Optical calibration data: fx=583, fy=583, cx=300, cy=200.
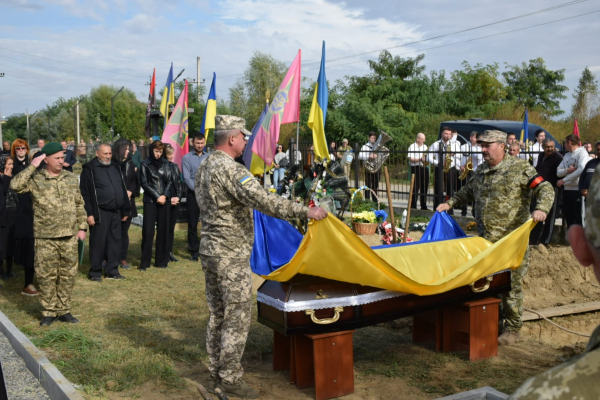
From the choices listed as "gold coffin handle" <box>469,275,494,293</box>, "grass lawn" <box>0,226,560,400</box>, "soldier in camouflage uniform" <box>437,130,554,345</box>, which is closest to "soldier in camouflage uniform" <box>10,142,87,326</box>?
"grass lawn" <box>0,226,560,400</box>

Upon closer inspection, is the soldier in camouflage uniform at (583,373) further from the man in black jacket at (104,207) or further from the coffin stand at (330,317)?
the man in black jacket at (104,207)

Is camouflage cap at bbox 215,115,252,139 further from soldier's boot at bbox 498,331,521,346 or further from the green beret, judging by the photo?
soldier's boot at bbox 498,331,521,346

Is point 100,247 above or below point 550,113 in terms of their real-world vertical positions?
below

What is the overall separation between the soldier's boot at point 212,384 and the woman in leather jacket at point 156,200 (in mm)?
5052

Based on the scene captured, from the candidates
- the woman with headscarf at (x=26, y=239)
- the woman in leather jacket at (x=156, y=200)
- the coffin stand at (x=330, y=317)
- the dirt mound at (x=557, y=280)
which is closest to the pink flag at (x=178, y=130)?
the woman in leather jacket at (x=156, y=200)

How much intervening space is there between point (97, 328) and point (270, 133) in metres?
4.74

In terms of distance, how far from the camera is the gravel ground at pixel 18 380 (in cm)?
477

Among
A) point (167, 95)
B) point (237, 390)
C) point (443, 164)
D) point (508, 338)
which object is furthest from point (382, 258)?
point (167, 95)

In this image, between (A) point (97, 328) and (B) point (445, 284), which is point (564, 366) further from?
(A) point (97, 328)

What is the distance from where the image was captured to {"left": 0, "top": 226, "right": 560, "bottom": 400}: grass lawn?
484 centimetres

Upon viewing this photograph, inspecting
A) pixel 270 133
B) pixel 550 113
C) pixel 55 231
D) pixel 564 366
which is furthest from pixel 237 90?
pixel 564 366

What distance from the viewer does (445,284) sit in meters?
4.84

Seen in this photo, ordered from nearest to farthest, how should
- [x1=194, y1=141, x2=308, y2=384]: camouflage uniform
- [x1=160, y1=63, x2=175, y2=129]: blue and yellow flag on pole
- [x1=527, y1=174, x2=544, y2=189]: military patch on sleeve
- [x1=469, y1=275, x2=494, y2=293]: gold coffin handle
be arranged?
[x1=194, y1=141, x2=308, y2=384]: camouflage uniform → [x1=469, y1=275, x2=494, y2=293]: gold coffin handle → [x1=527, y1=174, x2=544, y2=189]: military patch on sleeve → [x1=160, y1=63, x2=175, y2=129]: blue and yellow flag on pole

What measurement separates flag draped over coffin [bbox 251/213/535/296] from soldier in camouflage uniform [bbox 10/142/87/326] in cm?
278
